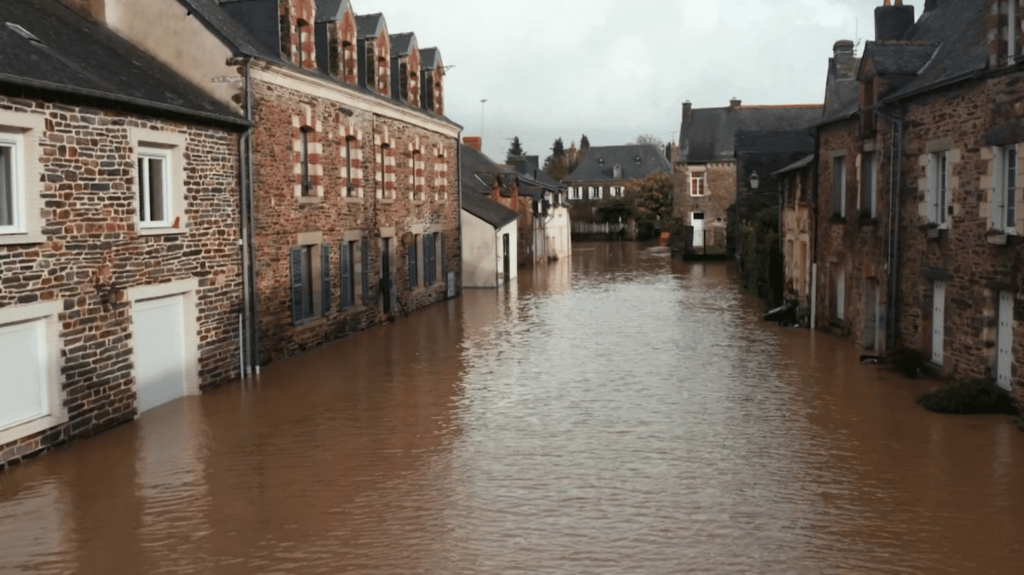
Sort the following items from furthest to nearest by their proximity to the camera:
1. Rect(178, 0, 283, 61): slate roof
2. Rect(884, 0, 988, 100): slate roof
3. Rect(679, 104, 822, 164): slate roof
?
Rect(679, 104, 822, 164): slate roof → Rect(178, 0, 283, 61): slate roof → Rect(884, 0, 988, 100): slate roof

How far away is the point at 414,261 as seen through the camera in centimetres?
2780

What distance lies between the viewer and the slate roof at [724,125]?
175ft

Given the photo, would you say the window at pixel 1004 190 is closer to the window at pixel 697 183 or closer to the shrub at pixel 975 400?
the shrub at pixel 975 400

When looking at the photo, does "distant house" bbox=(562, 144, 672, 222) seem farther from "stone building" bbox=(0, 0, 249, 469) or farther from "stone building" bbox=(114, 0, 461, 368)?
"stone building" bbox=(0, 0, 249, 469)

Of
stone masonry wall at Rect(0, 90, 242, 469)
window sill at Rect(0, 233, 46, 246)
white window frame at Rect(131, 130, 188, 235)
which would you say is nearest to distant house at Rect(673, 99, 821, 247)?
white window frame at Rect(131, 130, 188, 235)

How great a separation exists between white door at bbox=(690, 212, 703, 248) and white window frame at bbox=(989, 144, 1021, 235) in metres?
43.3

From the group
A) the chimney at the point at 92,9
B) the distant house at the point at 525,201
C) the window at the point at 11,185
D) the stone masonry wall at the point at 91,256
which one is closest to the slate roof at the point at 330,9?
the chimney at the point at 92,9

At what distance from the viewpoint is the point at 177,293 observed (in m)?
14.6

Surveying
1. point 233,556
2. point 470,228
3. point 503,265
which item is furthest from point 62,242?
point 503,265

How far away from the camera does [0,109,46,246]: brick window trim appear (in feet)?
36.6

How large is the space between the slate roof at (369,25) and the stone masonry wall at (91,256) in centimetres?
1050

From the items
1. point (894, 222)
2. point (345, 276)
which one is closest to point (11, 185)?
point (345, 276)

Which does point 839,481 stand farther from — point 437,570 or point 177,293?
point 177,293

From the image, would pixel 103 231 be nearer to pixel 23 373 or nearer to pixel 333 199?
pixel 23 373
